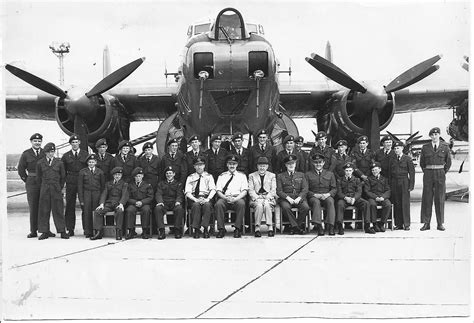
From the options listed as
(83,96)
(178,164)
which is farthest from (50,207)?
(83,96)

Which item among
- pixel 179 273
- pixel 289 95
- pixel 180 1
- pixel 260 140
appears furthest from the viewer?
pixel 289 95

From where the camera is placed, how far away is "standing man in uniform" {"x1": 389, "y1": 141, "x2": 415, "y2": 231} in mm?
9641

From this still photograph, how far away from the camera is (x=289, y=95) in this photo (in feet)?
50.8

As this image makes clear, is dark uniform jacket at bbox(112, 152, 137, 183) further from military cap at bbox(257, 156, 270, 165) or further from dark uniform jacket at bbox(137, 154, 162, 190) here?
military cap at bbox(257, 156, 270, 165)

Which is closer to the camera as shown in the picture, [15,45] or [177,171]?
[15,45]

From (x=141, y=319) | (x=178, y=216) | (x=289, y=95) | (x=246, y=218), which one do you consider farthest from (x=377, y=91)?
(x=141, y=319)

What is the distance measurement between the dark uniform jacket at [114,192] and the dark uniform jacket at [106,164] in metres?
A: 0.60

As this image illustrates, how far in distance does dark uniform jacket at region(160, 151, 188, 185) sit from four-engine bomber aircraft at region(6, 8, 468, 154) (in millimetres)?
1379

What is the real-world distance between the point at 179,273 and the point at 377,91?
8.46 meters

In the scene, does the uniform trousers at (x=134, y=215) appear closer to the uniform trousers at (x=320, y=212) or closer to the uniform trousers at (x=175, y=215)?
the uniform trousers at (x=175, y=215)

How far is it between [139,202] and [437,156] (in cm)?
529

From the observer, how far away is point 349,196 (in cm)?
956

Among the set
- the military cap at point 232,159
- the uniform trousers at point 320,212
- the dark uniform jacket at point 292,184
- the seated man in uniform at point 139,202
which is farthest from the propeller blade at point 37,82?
the uniform trousers at point 320,212

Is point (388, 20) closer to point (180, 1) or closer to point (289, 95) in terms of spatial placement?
point (180, 1)
